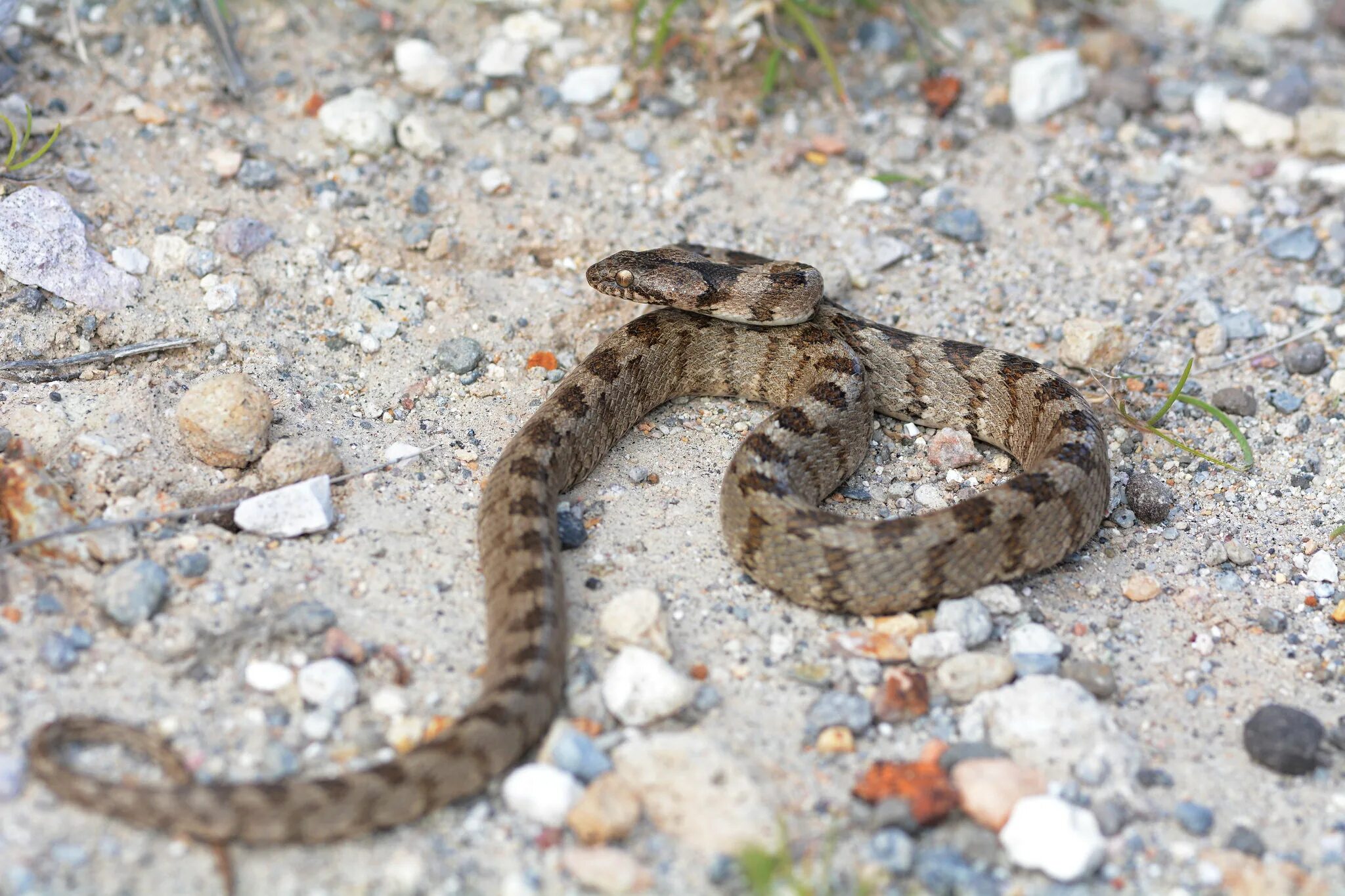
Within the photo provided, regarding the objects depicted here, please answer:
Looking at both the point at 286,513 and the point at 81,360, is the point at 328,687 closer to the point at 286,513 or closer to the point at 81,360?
the point at 286,513

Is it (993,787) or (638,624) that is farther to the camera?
(638,624)

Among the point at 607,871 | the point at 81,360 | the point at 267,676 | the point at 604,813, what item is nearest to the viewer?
the point at 607,871

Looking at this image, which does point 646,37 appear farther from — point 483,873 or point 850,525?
point 483,873

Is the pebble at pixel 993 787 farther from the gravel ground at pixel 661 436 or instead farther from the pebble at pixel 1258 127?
the pebble at pixel 1258 127

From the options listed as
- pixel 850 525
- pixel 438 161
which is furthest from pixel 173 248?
pixel 850 525

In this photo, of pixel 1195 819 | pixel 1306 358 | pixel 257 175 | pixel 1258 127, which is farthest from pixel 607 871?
pixel 1258 127

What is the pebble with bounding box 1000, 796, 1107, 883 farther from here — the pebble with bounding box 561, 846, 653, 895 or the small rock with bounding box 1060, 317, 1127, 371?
the small rock with bounding box 1060, 317, 1127, 371

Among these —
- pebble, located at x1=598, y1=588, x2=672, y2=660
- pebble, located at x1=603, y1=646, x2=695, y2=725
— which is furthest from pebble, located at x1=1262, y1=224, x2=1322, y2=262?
pebble, located at x1=603, y1=646, x2=695, y2=725
